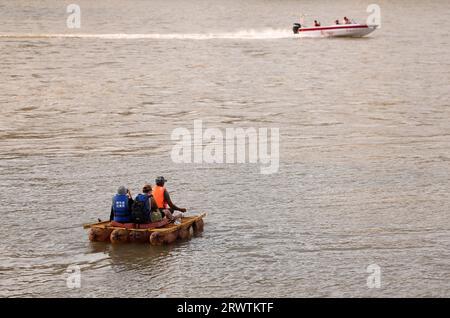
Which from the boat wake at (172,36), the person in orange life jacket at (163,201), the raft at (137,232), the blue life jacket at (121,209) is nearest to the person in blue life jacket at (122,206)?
the blue life jacket at (121,209)

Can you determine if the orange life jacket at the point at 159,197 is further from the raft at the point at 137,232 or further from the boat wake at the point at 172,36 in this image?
the boat wake at the point at 172,36

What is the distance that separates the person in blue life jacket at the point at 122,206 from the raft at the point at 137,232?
0.14m

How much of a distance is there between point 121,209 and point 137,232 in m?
0.66

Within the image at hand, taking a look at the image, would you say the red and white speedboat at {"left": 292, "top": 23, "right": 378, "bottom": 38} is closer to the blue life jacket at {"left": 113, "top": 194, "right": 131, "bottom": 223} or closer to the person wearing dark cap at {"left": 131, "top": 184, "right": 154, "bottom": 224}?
the person wearing dark cap at {"left": 131, "top": 184, "right": 154, "bottom": 224}

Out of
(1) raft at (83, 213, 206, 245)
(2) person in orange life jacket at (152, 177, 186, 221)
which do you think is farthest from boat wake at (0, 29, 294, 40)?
(1) raft at (83, 213, 206, 245)

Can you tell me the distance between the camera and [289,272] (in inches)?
793

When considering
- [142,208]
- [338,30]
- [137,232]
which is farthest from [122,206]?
[338,30]

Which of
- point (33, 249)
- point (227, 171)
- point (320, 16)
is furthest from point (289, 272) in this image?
point (320, 16)

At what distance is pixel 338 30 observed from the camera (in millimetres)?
70250

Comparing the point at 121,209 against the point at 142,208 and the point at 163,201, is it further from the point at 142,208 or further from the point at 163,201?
the point at 163,201

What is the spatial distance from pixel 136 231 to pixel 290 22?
278 ft

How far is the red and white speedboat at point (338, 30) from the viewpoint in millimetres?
70312

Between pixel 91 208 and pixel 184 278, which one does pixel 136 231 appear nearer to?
pixel 184 278

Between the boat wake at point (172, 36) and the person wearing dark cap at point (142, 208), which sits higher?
the boat wake at point (172, 36)
